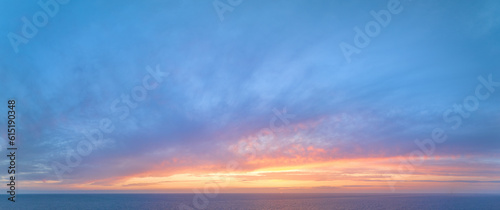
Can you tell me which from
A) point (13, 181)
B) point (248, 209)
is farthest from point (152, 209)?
point (13, 181)

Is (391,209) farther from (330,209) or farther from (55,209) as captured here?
(55,209)

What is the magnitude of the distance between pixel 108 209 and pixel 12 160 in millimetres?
129178

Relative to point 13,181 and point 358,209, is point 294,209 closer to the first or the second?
point 358,209

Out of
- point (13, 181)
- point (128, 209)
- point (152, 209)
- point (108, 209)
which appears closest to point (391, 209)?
point (152, 209)

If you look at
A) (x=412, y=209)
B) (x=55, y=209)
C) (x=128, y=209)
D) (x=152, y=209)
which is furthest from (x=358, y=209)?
(x=55, y=209)

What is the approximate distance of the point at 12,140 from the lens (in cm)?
3077

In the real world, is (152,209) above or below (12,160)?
below

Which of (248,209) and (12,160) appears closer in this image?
(12,160)

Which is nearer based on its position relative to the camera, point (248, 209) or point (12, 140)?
point (12, 140)

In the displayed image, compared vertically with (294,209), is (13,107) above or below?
above

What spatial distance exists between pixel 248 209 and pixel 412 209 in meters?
80.3

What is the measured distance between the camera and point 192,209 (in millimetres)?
138375

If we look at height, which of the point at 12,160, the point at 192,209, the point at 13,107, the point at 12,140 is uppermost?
the point at 13,107

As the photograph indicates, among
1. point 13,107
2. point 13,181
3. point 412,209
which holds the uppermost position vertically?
point 13,107
